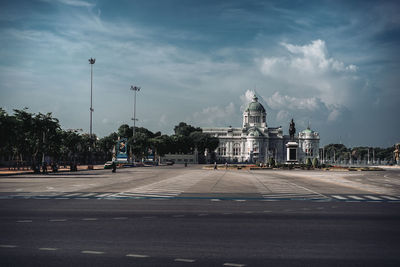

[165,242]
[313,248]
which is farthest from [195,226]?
[313,248]

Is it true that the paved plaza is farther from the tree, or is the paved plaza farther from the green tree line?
the tree

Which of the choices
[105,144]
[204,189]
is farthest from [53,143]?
[105,144]

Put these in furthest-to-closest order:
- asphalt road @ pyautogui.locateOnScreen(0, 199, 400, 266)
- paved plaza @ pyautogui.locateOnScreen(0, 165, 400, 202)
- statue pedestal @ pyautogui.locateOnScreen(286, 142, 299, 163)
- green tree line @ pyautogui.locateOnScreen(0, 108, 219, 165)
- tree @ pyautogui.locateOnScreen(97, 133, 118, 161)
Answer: tree @ pyautogui.locateOnScreen(97, 133, 118, 161) → statue pedestal @ pyautogui.locateOnScreen(286, 142, 299, 163) → green tree line @ pyautogui.locateOnScreen(0, 108, 219, 165) → paved plaza @ pyautogui.locateOnScreen(0, 165, 400, 202) → asphalt road @ pyautogui.locateOnScreen(0, 199, 400, 266)

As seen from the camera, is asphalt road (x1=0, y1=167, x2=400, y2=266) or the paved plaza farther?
the paved plaza

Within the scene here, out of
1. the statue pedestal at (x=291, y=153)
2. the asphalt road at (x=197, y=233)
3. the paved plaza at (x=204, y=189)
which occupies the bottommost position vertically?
the paved plaza at (x=204, y=189)

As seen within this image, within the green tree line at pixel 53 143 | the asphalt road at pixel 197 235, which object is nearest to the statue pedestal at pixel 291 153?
the green tree line at pixel 53 143

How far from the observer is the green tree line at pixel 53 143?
6098 centimetres

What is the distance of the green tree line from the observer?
6098 centimetres

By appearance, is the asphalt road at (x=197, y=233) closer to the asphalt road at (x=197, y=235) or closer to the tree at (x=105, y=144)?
the asphalt road at (x=197, y=235)

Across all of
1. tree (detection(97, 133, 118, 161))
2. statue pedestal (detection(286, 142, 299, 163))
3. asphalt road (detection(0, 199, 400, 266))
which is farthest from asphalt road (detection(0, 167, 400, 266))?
tree (detection(97, 133, 118, 161))

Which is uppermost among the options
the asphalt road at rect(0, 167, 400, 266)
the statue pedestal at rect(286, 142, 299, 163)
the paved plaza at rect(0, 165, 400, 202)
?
the statue pedestal at rect(286, 142, 299, 163)

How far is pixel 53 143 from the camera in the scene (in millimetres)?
84250

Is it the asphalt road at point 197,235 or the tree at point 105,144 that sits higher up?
the tree at point 105,144

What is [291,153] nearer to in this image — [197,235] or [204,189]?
[204,189]
